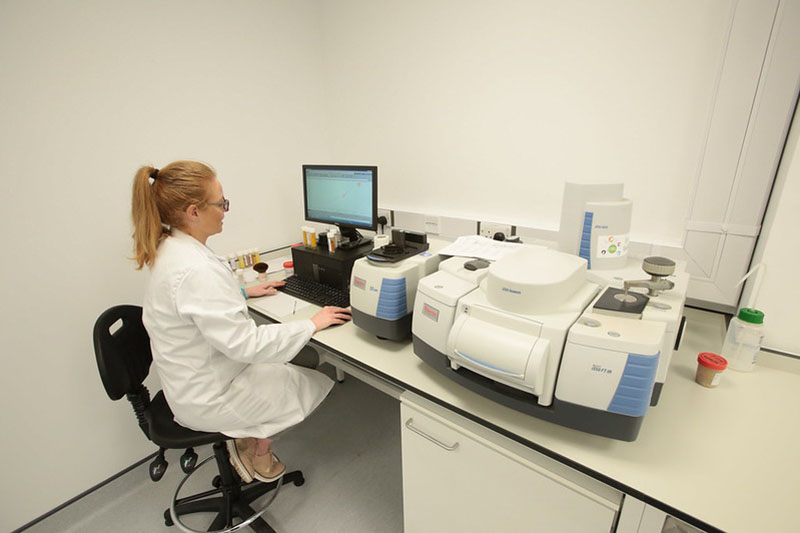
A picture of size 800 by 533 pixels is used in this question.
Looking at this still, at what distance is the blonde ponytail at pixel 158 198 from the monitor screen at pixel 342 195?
27.1 inches

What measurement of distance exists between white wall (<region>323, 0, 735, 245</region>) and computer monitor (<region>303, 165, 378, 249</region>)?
56 centimetres

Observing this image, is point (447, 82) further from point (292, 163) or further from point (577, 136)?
point (292, 163)

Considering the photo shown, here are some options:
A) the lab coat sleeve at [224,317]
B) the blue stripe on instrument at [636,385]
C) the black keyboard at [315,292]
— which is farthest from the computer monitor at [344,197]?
the blue stripe on instrument at [636,385]

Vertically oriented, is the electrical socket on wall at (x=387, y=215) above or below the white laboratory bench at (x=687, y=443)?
above

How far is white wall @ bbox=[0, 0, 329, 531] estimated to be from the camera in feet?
4.34

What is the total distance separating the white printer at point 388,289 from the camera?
44.6 inches

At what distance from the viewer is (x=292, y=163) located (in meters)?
2.23

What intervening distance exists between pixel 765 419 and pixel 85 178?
8.07 ft

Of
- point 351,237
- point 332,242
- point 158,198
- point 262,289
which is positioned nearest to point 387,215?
point 351,237

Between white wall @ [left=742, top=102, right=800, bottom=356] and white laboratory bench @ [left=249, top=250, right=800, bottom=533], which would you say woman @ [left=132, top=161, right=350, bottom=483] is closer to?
white laboratory bench @ [left=249, top=250, right=800, bottom=533]

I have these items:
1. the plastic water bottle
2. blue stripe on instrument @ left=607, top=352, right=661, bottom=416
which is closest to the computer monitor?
blue stripe on instrument @ left=607, top=352, right=661, bottom=416

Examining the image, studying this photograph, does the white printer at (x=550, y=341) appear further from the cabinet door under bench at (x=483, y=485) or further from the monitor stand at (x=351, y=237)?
the monitor stand at (x=351, y=237)

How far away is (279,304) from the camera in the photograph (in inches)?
61.1

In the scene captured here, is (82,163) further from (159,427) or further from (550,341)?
(550,341)
